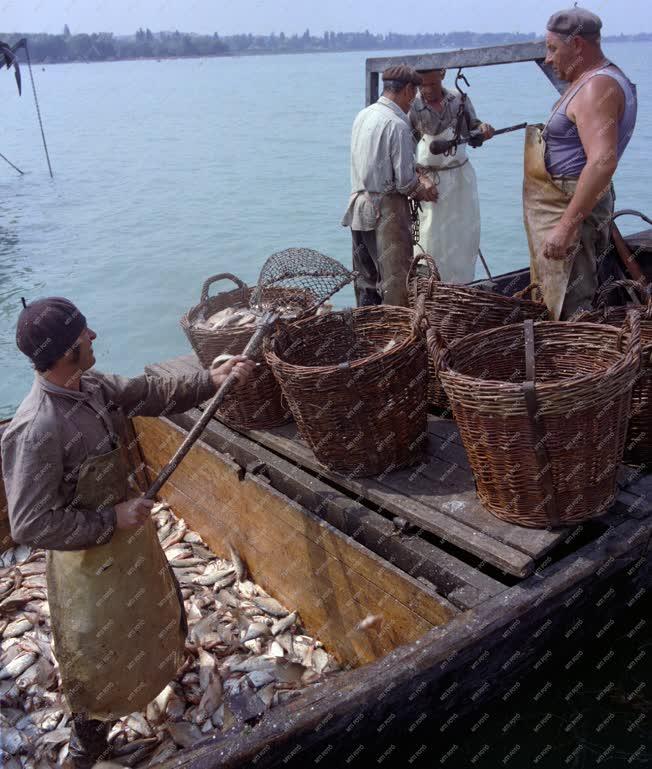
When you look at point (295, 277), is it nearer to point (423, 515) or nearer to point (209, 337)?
point (209, 337)

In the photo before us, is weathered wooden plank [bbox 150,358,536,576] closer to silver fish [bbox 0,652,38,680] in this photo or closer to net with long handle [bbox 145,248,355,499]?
net with long handle [bbox 145,248,355,499]

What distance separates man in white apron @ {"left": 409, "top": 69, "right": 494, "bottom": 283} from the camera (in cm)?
732

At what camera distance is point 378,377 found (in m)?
3.79

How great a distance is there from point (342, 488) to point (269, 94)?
7227 centimetres

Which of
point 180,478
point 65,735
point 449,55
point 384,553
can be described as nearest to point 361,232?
point 449,55

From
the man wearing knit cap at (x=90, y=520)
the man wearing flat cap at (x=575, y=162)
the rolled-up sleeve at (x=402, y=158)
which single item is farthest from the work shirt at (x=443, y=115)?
the man wearing knit cap at (x=90, y=520)

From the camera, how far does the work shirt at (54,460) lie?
2891 mm

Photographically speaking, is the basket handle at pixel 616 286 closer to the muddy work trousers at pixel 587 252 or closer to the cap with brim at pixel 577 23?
the muddy work trousers at pixel 587 252

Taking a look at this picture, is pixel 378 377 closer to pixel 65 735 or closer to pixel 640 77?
pixel 65 735

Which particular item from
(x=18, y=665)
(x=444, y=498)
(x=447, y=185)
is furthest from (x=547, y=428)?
(x=447, y=185)

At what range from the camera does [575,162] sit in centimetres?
454

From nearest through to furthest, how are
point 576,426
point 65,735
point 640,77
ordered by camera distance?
point 576,426
point 65,735
point 640,77

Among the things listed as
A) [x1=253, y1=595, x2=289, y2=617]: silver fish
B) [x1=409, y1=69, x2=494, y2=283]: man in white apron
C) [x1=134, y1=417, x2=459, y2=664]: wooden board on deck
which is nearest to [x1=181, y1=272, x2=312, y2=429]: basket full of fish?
[x1=134, y1=417, x2=459, y2=664]: wooden board on deck

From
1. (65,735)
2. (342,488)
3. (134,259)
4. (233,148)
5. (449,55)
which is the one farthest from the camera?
(233,148)
